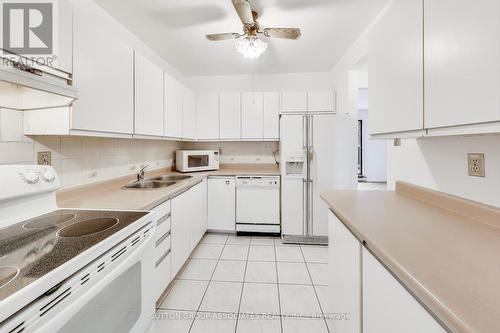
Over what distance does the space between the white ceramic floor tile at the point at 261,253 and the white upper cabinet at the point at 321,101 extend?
2.08m

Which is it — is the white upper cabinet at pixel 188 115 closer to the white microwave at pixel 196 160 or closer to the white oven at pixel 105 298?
the white microwave at pixel 196 160

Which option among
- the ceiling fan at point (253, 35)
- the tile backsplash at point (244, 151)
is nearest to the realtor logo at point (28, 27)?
the ceiling fan at point (253, 35)

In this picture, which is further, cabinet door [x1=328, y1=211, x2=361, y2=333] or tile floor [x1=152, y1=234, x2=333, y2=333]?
tile floor [x1=152, y1=234, x2=333, y2=333]

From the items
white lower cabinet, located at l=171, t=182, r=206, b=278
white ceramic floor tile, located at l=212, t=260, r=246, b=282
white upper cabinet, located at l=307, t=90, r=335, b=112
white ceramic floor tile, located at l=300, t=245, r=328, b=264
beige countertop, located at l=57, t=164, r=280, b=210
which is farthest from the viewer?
white upper cabinet, located at l=307, t=90, r=335, b=112

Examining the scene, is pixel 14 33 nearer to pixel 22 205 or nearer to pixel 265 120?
pixel 22 205

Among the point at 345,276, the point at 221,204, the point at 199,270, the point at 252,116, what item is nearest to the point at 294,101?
the point at 252,116

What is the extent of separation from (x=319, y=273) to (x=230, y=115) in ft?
7.90

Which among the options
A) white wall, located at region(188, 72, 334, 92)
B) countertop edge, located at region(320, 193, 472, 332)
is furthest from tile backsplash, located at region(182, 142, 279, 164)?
countertop edge, located at region(320, 193, 472, 332)

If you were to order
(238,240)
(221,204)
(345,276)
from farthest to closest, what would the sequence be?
(221,204), (238,240), (345,276)

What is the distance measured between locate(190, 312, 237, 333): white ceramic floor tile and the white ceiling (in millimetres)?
2477

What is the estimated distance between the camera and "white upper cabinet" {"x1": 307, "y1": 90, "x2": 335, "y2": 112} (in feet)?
11.0

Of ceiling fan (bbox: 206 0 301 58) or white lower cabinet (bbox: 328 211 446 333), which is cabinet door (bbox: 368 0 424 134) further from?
ceiling fan (bbox: 206 0 301 58)

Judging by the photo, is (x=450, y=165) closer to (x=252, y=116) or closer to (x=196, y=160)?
(x=252, y=116)

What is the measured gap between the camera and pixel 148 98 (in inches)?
80.7
